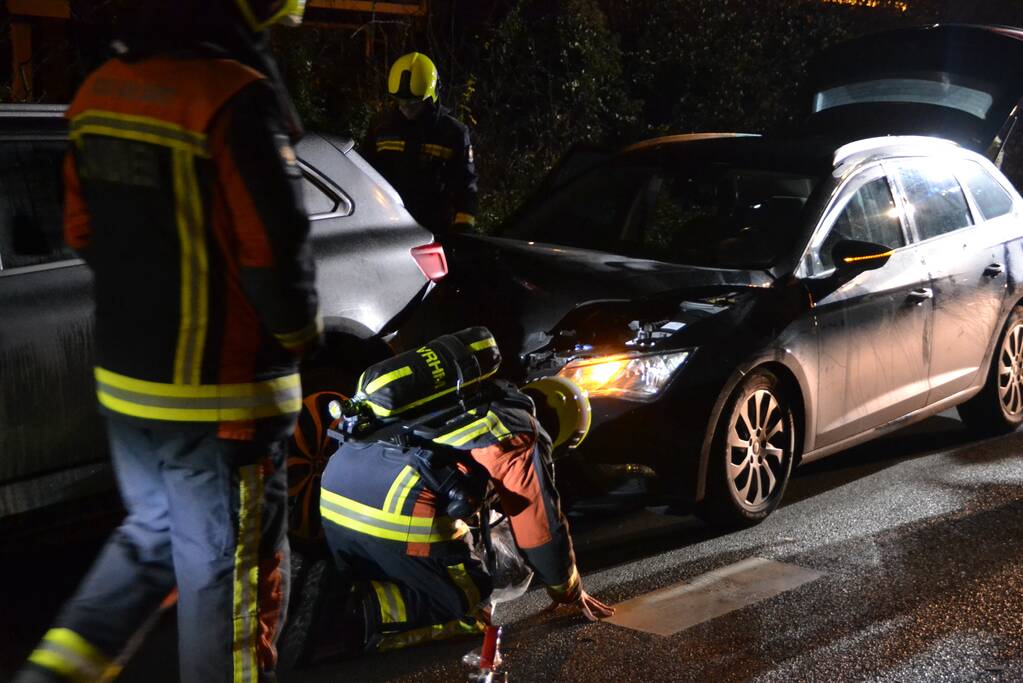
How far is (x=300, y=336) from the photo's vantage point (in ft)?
9.27

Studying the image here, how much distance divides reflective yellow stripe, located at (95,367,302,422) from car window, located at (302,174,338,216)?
2.37 m

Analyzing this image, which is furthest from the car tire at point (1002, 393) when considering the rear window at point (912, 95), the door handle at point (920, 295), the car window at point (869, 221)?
the rear window at point (912, 95)

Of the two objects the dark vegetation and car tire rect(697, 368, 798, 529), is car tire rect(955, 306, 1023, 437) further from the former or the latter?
the dark vegetation

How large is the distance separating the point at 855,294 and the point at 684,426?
1211 millimetres

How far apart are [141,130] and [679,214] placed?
13.1 feet

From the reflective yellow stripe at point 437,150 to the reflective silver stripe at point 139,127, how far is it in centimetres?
429

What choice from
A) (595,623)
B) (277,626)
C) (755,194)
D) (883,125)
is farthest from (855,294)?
(883,125)

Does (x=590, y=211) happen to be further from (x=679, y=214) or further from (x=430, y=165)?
(x=430, y=165)

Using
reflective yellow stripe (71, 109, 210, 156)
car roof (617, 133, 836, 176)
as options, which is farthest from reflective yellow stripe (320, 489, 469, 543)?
car roof (617, 133, 836, 176)

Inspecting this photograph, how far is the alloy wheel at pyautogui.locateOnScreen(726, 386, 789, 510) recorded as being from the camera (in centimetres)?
539

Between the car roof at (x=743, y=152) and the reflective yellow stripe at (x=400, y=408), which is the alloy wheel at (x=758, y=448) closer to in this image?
the car roof at (x=743, y=152)

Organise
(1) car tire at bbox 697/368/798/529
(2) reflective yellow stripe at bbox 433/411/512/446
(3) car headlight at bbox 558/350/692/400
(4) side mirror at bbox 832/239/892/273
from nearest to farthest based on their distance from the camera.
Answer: (2) reflective yellow stripe at bbox 433/411/512/446, (3) car headlight at bbox 558/350/692/400, (1) car tire at bbox 697/368/798/529, (4) side mirror at bbox 832/239/892/273

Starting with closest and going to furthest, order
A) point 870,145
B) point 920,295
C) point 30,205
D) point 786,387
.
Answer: point 30,205 → point 786,387 → point 920,295 → point 870,145

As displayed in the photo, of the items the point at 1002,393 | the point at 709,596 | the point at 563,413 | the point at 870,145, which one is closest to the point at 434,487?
the point at 563,413
